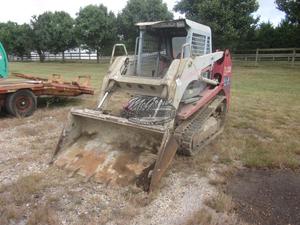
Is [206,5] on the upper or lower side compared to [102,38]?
upper

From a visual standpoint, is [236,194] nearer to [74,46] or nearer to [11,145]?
[11,145]

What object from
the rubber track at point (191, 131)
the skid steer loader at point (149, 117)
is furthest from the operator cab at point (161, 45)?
the rubber track at point (191, 131)

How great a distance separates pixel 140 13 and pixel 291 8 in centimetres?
1189

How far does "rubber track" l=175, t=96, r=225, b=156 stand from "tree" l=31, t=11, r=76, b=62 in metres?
27.0

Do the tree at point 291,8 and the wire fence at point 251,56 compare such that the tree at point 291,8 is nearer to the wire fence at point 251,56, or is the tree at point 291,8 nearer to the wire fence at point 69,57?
the wire fence at point 251,56

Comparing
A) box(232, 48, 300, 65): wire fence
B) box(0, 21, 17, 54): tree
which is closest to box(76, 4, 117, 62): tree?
box(232, 48, 300, 65): wire fence

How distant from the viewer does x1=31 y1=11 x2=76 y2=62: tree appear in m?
31.5

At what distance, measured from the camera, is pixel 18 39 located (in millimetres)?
37062

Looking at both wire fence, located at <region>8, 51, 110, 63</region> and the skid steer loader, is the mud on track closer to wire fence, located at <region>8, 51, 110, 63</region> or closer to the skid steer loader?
the skid steer loader

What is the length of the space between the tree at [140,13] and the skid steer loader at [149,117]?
856 inches

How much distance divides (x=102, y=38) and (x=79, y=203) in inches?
1017

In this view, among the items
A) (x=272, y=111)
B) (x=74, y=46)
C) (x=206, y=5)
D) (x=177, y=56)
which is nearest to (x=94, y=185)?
(x=177, y=56)

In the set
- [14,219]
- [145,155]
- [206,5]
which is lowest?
[14,219]

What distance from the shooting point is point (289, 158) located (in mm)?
4617
